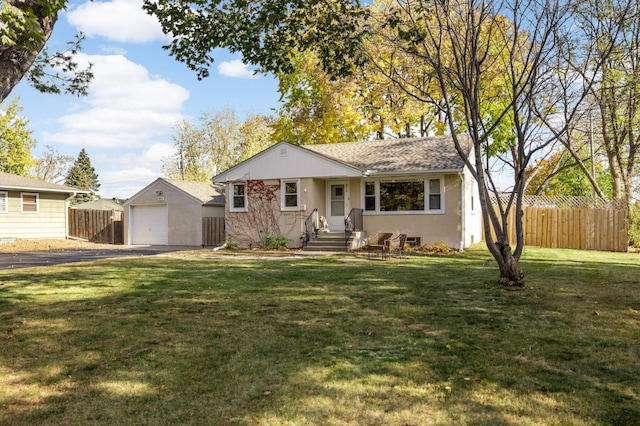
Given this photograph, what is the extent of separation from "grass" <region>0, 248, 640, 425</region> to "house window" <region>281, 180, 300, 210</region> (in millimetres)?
10736

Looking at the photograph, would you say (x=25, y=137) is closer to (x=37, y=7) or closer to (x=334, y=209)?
(x=334, y=209)

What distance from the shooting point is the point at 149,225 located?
24.3 meters

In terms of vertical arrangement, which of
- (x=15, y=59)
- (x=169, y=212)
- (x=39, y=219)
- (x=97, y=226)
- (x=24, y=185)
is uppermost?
(x=15, y=59)

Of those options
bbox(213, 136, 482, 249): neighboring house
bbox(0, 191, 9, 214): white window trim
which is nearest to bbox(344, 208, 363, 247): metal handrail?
bbox(213, 136, 482, 249): neighboring house

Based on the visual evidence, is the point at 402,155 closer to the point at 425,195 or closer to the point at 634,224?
the point at 425,195

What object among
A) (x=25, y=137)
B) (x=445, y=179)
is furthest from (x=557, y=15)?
(x=25, y=137)

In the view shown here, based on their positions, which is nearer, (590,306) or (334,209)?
(590,306)

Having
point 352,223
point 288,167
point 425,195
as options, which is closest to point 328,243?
point 352,223

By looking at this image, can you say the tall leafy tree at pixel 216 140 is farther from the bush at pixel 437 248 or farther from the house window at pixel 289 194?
the bush at pixel 437 248

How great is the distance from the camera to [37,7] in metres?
5.69

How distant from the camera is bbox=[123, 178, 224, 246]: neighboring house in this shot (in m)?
22.9

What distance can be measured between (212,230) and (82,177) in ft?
123

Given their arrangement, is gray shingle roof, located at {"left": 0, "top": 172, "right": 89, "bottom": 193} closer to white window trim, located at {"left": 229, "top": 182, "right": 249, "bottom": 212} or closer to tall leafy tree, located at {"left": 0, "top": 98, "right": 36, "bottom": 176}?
white window trim, located at {"left": 229, "top": 182, "right": 249, "bottom": 212}

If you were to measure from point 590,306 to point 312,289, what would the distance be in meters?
4.54
